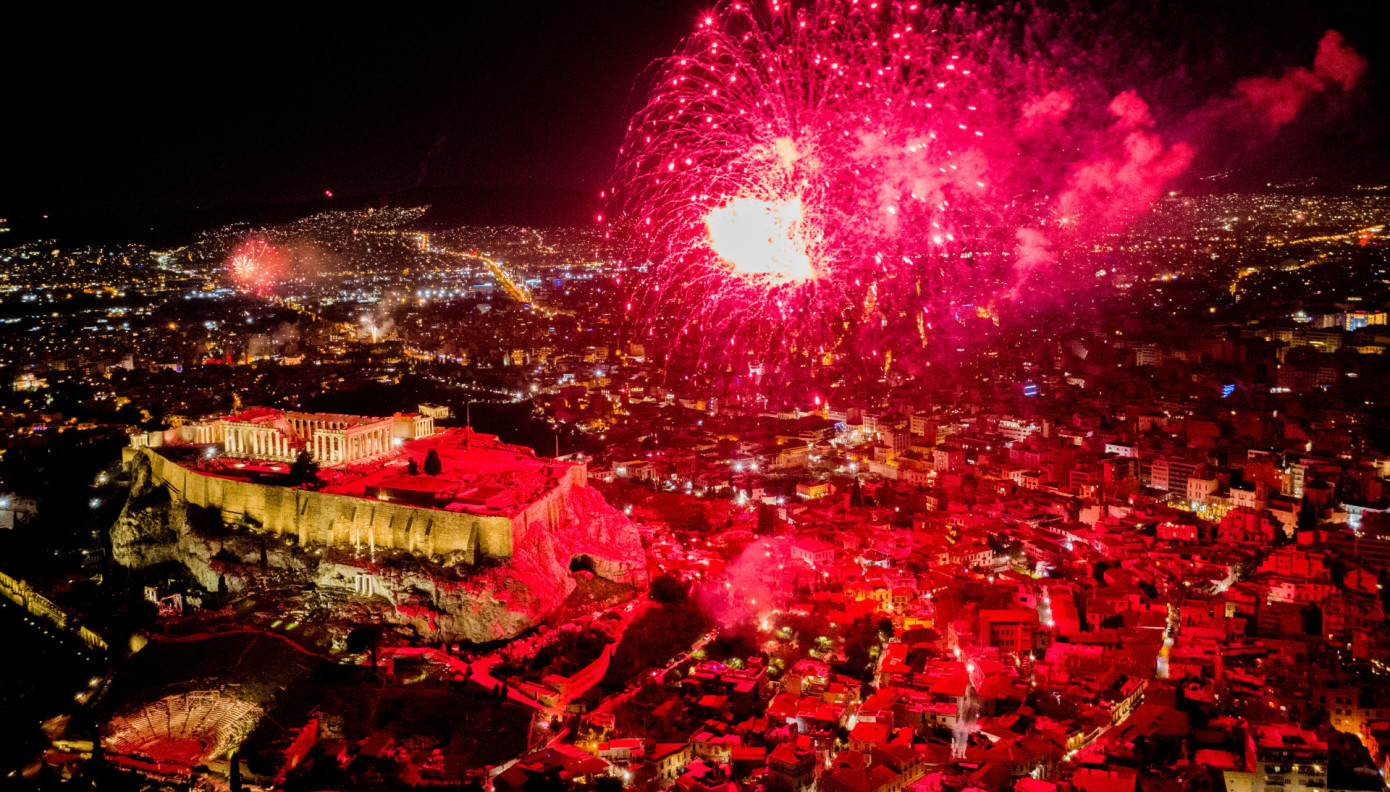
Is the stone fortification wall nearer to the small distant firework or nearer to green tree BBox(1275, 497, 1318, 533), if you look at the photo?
green tree BBox(1275, 497, 1318, 533)

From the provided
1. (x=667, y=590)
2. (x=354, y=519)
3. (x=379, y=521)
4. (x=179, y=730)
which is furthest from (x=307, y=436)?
(x=667, y=590)

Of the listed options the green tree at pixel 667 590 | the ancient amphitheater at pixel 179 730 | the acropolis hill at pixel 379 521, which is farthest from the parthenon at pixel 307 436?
the green tree at pixel 667 590

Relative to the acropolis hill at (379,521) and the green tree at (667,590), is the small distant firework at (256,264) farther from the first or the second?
the green tree at (667,590)

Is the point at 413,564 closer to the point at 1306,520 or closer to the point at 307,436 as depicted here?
the point at 307,436

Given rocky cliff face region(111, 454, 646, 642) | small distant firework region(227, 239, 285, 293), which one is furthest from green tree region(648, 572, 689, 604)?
small distant firework region(227, 239, 285, 293)

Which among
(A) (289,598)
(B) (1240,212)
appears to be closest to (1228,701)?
(A) (289,598)
